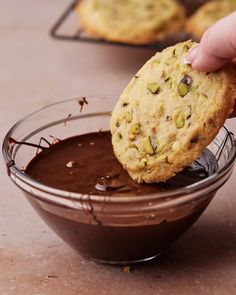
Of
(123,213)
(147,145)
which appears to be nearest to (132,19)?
(147,145)

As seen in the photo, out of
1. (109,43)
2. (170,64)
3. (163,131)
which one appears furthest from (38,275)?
(109,43)

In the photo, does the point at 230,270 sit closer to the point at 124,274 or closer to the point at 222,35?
the point at 124,274

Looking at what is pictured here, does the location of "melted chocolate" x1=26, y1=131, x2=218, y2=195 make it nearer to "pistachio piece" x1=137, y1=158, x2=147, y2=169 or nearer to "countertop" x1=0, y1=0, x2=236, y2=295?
"pistachio piece" x1=137, y1=158, x2=147, y2=169

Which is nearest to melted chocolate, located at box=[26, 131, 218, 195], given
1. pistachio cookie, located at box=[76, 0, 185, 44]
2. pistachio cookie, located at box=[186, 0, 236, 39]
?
pistachio cookie, located at box=[76, 0, 185, 44]

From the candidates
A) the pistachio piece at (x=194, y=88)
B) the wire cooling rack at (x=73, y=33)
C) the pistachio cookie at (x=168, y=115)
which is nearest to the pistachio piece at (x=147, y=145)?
the pistachio cookie at (x=168, y=115)

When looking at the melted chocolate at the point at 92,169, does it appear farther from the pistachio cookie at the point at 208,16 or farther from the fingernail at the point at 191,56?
the pistachio cookie at the point at 208,16
